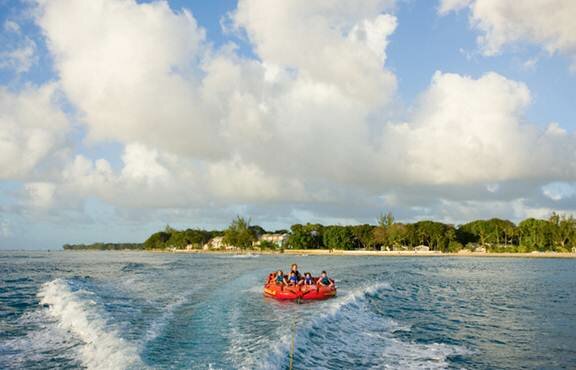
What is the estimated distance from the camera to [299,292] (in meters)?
30.9

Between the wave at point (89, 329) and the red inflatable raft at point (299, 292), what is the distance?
463 inches

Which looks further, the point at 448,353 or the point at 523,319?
the point at 523,319

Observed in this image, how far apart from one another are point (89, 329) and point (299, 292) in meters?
14.4

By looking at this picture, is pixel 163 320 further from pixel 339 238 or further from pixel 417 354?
pixel 339 238

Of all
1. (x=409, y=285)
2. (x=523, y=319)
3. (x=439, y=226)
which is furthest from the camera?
(x=439, y=226)

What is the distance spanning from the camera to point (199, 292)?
35.8m

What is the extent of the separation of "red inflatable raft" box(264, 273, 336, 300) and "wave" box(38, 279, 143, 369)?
1176 cm

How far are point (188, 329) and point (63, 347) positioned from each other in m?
Answer: 5.37

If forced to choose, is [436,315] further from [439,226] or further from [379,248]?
[379,248]

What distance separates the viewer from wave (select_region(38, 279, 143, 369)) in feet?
50.4

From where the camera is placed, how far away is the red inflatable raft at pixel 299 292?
30.9 m

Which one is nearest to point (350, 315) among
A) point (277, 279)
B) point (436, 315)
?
point (436, 315)

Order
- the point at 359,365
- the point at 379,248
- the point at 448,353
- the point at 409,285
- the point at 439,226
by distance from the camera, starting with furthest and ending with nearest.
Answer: the point at 379,248 → the point at 439,226 → the point at 409,285 → the point at 448,353 → the point at 359,365

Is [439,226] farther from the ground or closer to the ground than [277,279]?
farther from the ground
